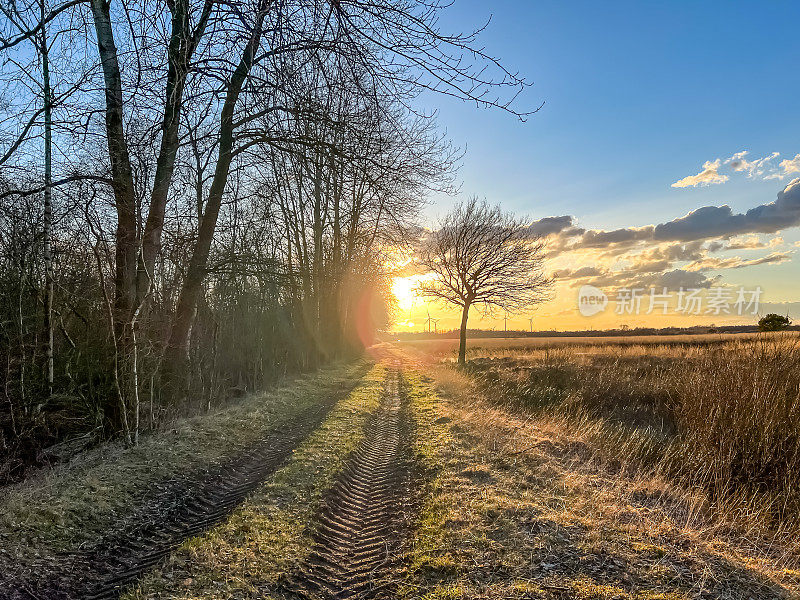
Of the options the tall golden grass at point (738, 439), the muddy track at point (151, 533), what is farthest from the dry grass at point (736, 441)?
the muddy track at point (151, 533)

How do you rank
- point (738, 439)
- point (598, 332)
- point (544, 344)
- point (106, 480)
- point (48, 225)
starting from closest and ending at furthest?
1. point (106, 480)
2. point (48, 225)
3. point (738, 439)
4. point (544, 344)
5. point (598, 332)

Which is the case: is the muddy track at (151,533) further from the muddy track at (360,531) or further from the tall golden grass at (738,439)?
the tall golden grass at (738,439)

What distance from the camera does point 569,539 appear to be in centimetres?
392

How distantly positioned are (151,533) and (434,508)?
2.79m

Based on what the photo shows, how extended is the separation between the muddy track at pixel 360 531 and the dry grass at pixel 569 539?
29 cm

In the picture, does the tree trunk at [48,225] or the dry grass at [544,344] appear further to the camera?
the dry grass at [544,344]

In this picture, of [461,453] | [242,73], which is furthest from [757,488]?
[242,73]

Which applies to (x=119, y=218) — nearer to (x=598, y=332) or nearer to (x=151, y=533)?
(x=151, y=533)

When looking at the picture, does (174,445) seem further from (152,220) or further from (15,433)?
(152,220)

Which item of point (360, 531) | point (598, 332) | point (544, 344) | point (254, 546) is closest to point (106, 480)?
point (254, 546)

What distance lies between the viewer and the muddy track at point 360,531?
3.42 m

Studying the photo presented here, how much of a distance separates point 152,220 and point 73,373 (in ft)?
9.61

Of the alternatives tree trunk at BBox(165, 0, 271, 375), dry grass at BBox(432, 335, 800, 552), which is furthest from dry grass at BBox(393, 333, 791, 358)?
tree trunk at BBox(165, 0, 271, 375)

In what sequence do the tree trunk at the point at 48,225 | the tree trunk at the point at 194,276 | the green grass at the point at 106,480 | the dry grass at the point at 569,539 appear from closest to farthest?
1. the dry grass at the point at 569,539
2. the green grass at the point at 106,480
3. the tree trunk at the point at 48,225
4. the tree trunk at the point at 194,276
